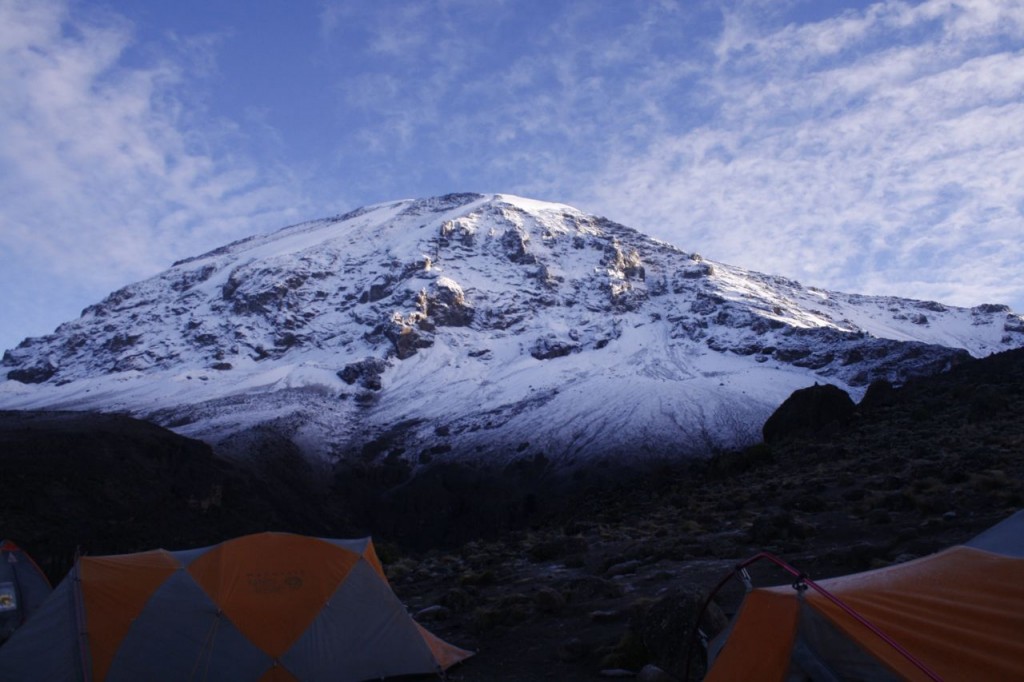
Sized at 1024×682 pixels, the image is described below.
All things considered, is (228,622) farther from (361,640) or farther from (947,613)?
(947,613)

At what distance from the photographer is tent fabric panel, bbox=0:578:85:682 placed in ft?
32.1

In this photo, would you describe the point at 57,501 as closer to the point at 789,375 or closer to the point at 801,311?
the point at 789,375

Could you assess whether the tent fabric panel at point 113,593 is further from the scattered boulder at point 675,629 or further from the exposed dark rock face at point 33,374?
the exposed dark rock face at point 33,374

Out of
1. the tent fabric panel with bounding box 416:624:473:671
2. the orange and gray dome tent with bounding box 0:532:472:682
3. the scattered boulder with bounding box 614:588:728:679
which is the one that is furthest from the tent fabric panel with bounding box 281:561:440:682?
the scattered boulder with bounding box 614:588:728:679

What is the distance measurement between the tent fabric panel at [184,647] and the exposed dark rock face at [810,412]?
3752cm

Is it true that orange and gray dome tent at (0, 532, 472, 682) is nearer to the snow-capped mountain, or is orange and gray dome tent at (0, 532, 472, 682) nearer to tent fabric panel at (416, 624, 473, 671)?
tent fabric panel at (416, 624, 473, 671)

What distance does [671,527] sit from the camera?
825 inches

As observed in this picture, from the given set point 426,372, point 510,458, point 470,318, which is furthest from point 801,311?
point 510,458

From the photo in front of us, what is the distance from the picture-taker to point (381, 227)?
180 meters

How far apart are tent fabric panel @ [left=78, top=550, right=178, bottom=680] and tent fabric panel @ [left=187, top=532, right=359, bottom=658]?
57 centimetres

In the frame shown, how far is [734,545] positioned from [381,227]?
17029 cm

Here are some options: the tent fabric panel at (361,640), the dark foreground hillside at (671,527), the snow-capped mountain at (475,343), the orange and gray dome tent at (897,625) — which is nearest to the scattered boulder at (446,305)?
the snow-capped mountain at (475,343)

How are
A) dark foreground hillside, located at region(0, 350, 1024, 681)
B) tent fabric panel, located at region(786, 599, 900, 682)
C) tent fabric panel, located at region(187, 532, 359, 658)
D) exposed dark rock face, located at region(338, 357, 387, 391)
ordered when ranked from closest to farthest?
1. tent fabric panel, located at region(786, 599, 900, 682)
2. tent fabric panel, located at region(187, 532, 359, 658)
3. dark foreground hillside, located at region(0, 350, 1024, 681)
4. exposed dark rock face, located at region(338, 357, 387, 391)

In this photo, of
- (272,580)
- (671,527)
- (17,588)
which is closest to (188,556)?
(272,580)
